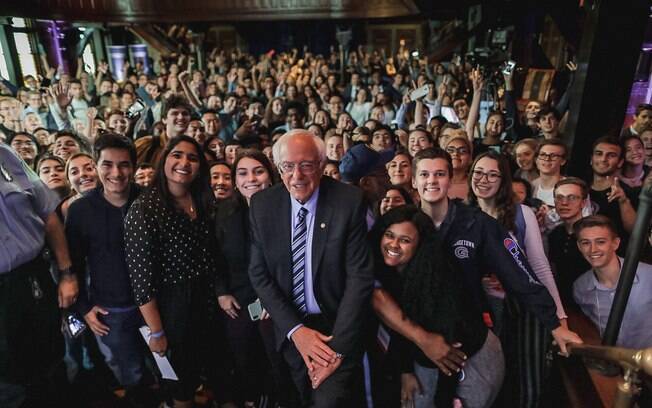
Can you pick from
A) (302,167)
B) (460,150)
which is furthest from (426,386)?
(460,150)

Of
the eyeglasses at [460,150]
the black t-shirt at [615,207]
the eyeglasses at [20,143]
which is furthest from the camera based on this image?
the eyeglasses at [20,143]

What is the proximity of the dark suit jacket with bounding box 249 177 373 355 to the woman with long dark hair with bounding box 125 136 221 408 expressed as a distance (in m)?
0.37

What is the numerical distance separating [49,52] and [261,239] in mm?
15028

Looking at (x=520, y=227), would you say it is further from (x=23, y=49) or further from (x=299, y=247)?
(x=23, y=49)

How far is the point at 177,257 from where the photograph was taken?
2.07 metres

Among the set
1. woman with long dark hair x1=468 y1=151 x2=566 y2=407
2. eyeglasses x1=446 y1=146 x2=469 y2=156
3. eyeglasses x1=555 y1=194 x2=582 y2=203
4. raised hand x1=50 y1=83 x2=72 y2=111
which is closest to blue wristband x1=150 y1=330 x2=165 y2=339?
woman with long dark hair x1=468 y1=151 x2=566 y2=407

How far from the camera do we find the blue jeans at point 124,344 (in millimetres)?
2229

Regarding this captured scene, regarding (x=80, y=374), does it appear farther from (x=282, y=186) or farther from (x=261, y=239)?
(x=282, y=186)

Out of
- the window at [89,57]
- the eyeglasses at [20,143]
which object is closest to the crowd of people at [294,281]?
the eyeglasses at [20,143]

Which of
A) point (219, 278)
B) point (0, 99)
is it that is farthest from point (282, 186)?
point (0, 99)

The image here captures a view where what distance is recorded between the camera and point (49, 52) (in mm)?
13258

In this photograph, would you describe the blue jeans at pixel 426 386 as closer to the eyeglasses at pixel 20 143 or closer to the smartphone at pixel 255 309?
the smartphone at pixel 255 309

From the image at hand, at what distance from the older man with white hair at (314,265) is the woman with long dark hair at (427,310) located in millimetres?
142

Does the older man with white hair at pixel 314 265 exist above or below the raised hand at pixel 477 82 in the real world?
below
